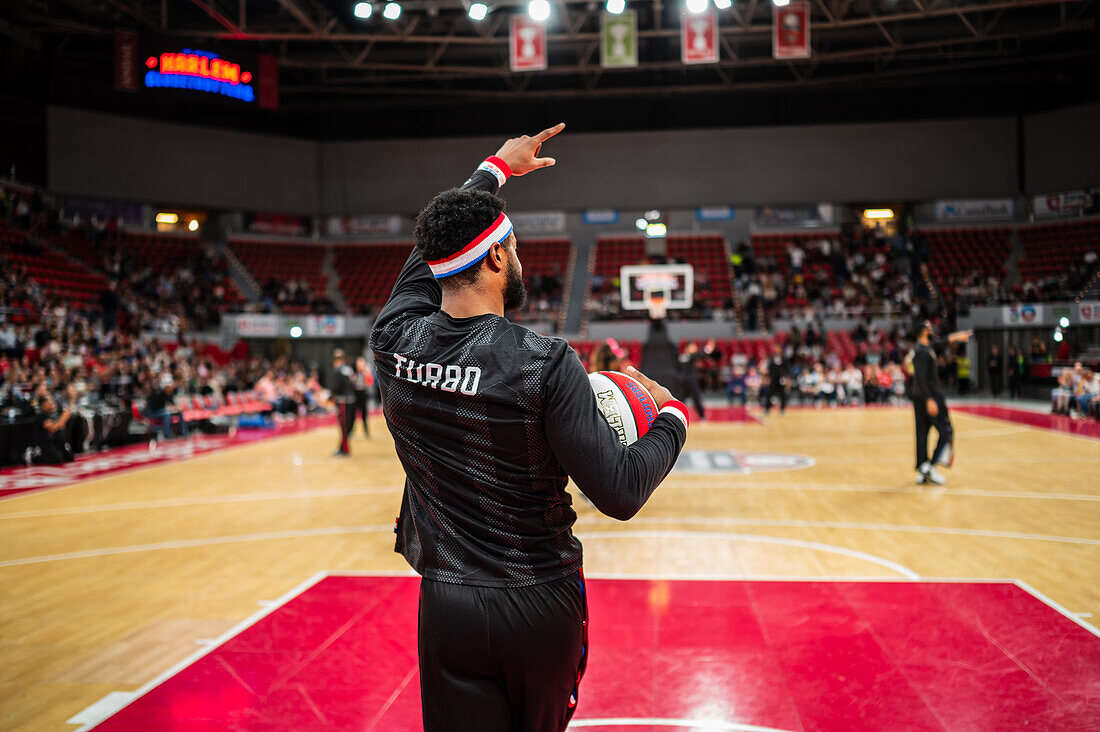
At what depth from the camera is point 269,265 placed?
31359mm

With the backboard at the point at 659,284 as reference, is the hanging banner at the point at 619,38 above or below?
above

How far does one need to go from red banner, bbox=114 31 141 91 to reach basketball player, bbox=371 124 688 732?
21.5 metres

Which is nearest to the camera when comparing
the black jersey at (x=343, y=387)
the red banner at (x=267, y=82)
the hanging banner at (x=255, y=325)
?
the black jersey at (x=343, y=387)

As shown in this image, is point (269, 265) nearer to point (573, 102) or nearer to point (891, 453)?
point (573, 102)

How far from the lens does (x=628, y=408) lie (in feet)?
7.16

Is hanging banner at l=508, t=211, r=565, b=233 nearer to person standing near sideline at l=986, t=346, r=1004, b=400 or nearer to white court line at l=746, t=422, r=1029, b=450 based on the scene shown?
person standing near sideline at l=986, t=346, r=1004, b=400

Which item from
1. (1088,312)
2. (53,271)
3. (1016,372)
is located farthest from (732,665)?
(1088,312)

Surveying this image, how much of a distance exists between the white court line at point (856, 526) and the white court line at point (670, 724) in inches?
171

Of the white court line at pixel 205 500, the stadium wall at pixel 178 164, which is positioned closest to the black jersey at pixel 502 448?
the white court line at pixel 205 500

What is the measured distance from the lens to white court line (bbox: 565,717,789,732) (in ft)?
11.8

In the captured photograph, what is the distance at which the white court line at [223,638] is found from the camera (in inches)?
161

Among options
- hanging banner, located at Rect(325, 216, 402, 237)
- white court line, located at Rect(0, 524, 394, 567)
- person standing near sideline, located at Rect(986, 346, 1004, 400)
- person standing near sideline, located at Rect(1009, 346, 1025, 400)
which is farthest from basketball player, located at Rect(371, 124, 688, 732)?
hanging banner, located at Rect(325, 216, 402, 237)

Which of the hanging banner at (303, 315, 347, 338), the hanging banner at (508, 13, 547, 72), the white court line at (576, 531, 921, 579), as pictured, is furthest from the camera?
the hanging banner at (303, 315, 347, 338)

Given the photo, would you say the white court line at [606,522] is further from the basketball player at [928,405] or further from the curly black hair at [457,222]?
the curly black hair at [457,222]
